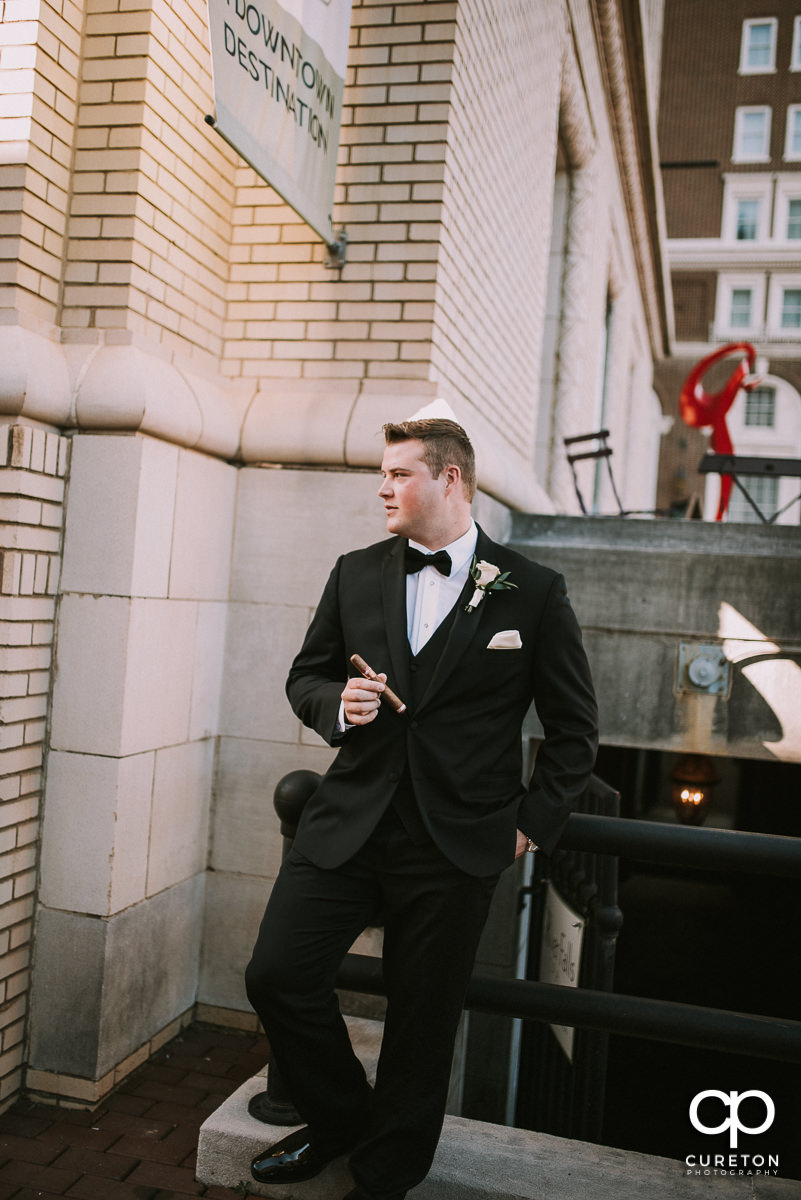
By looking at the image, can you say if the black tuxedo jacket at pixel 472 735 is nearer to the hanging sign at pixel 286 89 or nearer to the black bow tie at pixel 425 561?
the black bow tie at pixel 425 561

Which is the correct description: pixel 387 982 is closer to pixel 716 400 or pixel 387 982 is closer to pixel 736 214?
pixel 716 400

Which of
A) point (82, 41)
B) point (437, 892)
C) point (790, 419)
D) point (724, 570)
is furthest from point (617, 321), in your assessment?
point (790, 419)

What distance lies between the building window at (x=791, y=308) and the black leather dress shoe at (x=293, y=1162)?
34389mm

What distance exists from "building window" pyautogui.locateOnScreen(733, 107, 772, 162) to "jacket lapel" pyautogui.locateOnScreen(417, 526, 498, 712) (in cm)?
3748

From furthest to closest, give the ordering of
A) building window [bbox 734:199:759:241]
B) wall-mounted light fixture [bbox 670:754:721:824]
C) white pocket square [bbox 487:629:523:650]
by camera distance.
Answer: building window [bbox 734:199:759:241]
wall-mounted light fixture [bbox 670:754:721:824]
white pocket square [bbox 487:629:523:650]

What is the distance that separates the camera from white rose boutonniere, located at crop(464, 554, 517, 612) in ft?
8.61

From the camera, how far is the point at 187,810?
4.14 m

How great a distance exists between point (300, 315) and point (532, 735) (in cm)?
248

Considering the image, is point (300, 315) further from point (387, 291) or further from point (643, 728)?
point (643, 728)

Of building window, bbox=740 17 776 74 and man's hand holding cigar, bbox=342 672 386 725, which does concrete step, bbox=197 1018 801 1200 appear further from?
building window, bbox=740 17 776 74

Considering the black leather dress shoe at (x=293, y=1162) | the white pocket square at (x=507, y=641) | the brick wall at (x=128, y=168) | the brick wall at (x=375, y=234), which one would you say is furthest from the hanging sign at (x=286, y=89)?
the black leather dress shoe at (x=293, y=1162)

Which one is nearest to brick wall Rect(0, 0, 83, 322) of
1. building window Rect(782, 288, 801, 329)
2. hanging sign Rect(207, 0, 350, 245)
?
hanging sign Rect(207, 0, 350, 245)

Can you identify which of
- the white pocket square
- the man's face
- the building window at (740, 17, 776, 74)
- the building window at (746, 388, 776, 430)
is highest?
the building window at (740, 17, 776, 74)

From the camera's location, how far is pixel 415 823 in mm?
2553
